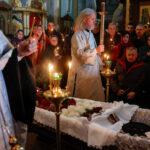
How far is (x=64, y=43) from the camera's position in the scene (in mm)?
6398

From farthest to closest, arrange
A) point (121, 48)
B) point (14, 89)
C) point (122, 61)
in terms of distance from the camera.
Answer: point (121, 48) < point (122, 61) < point (14, 89)

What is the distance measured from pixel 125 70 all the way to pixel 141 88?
44cm

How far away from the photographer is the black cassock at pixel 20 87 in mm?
1346

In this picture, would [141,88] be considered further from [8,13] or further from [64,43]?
[8,13]

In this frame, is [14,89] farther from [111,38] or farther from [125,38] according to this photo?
[111,38]

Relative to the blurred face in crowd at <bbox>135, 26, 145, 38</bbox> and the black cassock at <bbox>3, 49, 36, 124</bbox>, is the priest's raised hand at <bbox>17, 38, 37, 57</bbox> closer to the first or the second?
the black cassock at <bbox>3, 49, 36, 124</bbox>

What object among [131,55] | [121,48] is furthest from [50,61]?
[131,55]

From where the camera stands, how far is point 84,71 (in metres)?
3.73

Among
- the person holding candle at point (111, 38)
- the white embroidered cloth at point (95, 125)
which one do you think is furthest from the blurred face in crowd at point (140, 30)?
the white embroidered cloth at point (95, 125)

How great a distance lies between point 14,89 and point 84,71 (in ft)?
7.99

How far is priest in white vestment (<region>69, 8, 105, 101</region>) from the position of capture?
360 centimetres

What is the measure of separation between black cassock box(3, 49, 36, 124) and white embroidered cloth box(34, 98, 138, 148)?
0.86 m

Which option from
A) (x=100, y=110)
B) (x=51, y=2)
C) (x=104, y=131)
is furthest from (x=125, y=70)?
(x=51, y=2)

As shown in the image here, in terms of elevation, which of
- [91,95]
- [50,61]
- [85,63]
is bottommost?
[91,95]
